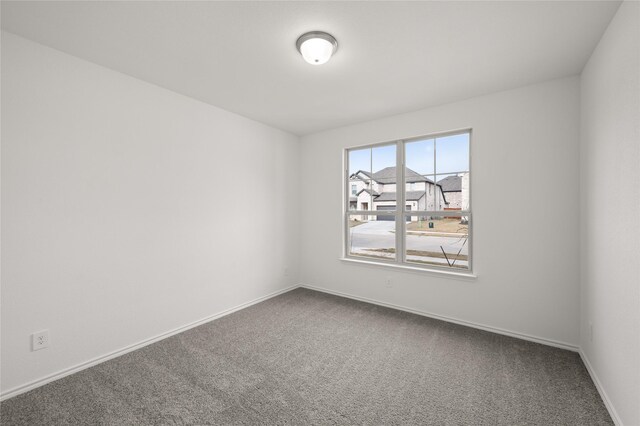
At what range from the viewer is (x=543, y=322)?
2678 millimetres

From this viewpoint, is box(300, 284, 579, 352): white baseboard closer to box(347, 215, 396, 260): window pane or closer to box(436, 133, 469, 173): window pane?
box(347, 215, 396, 260): window pane

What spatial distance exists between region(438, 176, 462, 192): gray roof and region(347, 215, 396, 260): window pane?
0.79 metres

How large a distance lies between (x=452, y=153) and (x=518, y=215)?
1006mm

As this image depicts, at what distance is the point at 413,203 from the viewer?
3664 mm

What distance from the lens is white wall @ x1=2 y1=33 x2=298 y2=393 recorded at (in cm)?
199

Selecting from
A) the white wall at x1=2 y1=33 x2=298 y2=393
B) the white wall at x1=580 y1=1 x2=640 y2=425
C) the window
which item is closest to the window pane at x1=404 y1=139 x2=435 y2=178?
the window

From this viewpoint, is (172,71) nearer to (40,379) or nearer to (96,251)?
(96,251)

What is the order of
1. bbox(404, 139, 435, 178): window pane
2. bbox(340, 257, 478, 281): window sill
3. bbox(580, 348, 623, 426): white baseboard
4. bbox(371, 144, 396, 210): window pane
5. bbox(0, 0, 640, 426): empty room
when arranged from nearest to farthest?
bbox(580, 348, 623, 426): white baseboard
bbox(0, 0, 640, 426): empty room
bbox(340, 257, 478, 281): window sill
bbox(404, 139, 435, 178): window pane
bbox(371, 144, 396, 210): window pane

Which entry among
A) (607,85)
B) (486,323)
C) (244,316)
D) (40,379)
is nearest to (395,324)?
(486,323)

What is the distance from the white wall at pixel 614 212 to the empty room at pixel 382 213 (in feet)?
0.08

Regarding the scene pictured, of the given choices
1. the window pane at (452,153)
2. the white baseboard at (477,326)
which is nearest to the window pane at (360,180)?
the window pane at (452,153)

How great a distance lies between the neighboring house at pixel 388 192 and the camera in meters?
3.49

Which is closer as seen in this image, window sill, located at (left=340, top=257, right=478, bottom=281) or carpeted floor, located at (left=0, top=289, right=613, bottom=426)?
carpeted floor, located at (left=0, top=289, right=613, bottom=426)

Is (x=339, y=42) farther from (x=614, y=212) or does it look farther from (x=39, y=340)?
(x=39, y=340)
